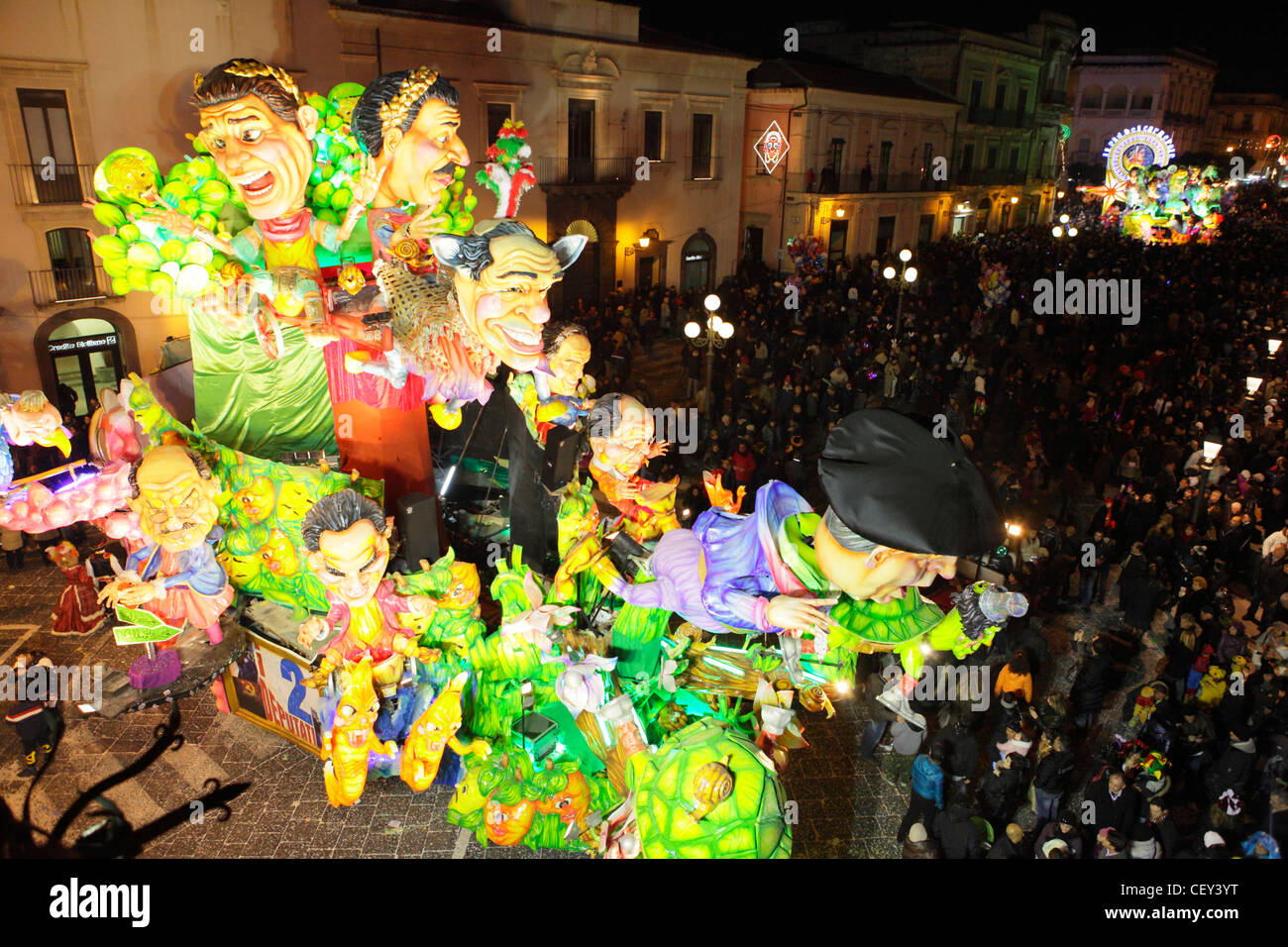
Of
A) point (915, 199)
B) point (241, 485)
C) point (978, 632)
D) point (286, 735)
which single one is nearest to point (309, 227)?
point (241, 485)

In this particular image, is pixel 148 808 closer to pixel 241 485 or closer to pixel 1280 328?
pixel 241 485

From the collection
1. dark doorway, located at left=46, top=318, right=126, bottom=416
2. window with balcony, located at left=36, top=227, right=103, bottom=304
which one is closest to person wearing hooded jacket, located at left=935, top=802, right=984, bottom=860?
dark doorway, located at left=46, top=318, right=126, bottom=416

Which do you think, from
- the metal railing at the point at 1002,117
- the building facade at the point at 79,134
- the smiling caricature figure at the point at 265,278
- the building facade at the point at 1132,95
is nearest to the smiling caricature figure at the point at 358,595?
the smiling caricature figure at the point at 265,278

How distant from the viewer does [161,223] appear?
611cm

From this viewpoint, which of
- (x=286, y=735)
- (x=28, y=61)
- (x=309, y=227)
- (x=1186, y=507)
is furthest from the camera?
(x=28, y=61)

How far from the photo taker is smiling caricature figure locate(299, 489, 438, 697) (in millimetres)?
5410

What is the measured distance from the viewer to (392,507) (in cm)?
704

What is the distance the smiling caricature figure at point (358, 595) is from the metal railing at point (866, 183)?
1003 inches

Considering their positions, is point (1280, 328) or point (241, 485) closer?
point (241, 485)

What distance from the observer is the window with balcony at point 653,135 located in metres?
23.8

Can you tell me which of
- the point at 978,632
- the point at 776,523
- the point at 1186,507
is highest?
the point at 776,523

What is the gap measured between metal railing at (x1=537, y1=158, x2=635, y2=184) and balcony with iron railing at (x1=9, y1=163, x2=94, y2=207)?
984cm

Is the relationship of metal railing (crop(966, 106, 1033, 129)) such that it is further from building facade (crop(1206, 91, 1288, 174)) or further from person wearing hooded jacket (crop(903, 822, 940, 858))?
person wearing hooded jacket (crop(903, 822, 940, 858))

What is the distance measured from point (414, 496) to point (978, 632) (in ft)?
12.3
